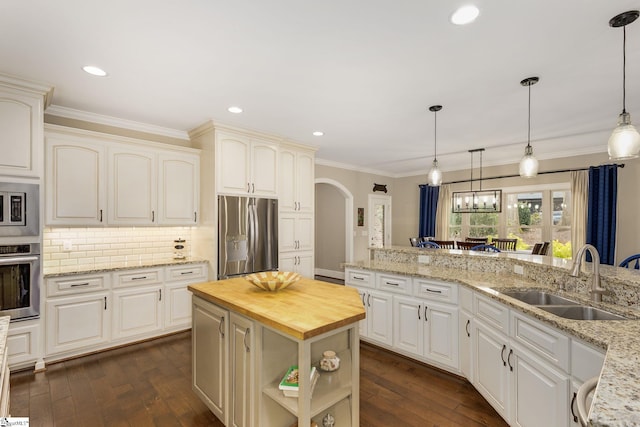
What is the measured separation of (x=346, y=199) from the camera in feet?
24.0

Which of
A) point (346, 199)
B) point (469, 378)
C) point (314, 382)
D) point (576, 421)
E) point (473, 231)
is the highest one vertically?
point (346, 199)

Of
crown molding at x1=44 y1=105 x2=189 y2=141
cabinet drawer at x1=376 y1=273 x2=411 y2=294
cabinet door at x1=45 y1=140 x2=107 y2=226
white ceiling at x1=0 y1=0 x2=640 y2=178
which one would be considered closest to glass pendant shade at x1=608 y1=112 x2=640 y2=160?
white ceiling at x1=0 y1=0 x2=640 y2=178

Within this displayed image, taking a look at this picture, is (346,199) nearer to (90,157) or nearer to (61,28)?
(90,157)

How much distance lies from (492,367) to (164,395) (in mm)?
2596

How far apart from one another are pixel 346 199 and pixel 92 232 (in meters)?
4.95

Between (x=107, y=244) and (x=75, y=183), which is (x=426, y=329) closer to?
(x=107, y=244)

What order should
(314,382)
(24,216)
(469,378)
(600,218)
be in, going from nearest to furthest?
(314,382), (469,378), (24,216), (600,218)

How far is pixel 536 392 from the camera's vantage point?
1.80 meters

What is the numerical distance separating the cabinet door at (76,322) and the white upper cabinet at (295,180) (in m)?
2.54

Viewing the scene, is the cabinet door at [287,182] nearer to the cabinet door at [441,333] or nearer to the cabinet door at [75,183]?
the cabinet door at [75,183]

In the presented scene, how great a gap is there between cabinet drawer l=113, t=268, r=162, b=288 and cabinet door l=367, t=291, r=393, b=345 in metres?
2.54

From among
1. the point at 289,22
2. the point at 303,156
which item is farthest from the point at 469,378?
the point at 303,156

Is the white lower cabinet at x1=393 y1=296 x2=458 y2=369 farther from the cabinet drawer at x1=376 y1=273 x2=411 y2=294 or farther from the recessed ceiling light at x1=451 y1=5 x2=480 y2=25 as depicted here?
the recessed ceiling light at x1=451 y1=5 x2=480 y2=25

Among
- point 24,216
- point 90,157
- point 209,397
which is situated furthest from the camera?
point 90,157
